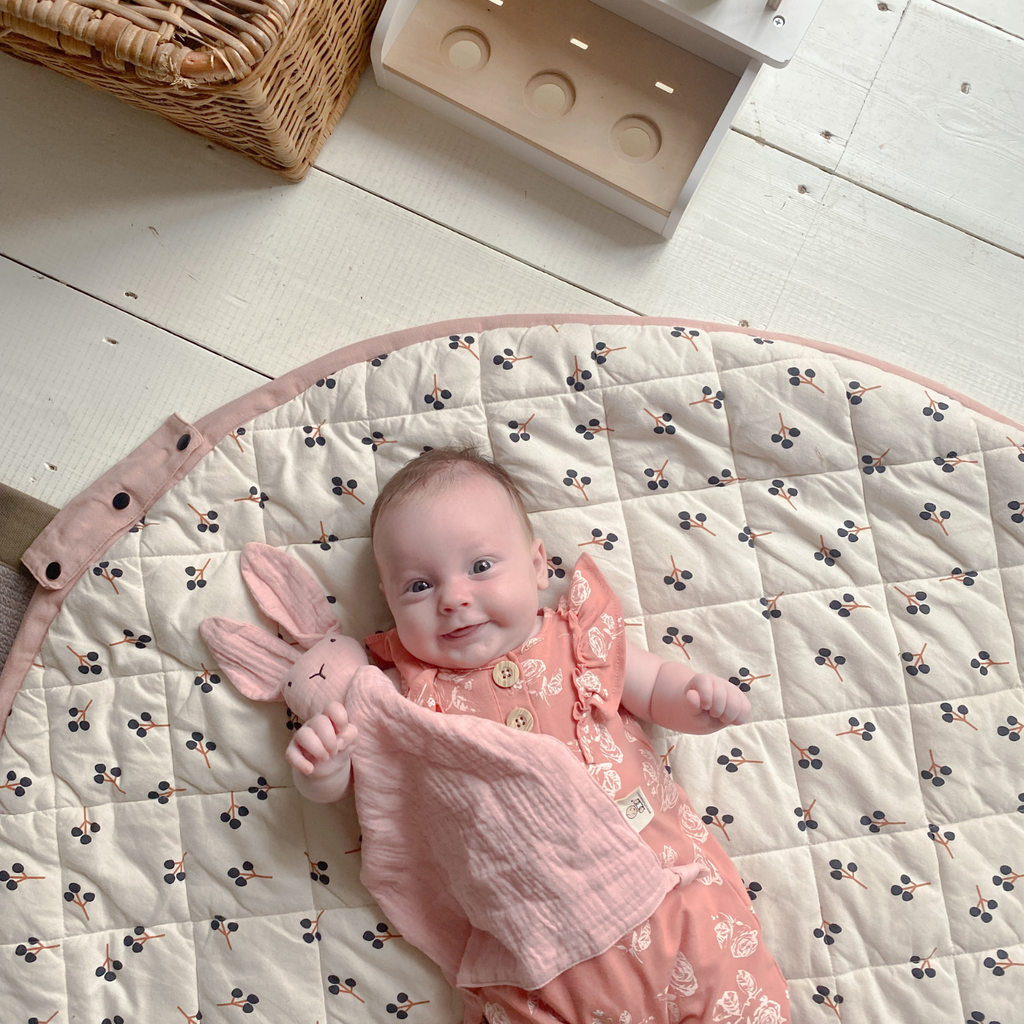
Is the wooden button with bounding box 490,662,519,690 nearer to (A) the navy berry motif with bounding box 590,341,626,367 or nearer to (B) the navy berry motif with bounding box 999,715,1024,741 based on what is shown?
(A) the navy berry motif with bounding box 590,341,626,367

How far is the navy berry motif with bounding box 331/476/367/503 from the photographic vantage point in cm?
101

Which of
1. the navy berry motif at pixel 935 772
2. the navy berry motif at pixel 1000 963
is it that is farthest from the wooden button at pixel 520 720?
the navy berry motif at pixel 1000 963

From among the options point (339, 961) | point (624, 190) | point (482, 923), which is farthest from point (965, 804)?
point (624, 190)

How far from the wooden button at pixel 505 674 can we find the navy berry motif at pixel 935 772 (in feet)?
1.56

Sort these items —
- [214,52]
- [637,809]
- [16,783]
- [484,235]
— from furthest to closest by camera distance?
[484,235] → [16,783] → [637,809] → [214,52]

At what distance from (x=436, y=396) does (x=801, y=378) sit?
43 centimetres

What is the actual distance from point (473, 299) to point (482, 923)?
Answer: 75 cm

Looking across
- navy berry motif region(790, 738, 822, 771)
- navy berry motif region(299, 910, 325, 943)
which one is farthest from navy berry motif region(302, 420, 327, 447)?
navy berry motif region(790, 738, 822, 771)

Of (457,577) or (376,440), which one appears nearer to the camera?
(457,577)

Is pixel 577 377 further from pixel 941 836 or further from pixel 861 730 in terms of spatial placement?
pixel 941 836

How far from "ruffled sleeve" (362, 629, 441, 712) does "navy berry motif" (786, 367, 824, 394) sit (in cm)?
54

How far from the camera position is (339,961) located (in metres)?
0.94

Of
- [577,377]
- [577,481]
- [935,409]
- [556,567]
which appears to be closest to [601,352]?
[577,377]

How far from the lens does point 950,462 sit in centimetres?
99
